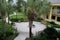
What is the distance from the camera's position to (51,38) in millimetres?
19219

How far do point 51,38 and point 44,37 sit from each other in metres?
0.84

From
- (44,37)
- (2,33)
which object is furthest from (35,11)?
(2,33)

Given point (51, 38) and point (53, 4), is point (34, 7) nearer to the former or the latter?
point (51, 38)

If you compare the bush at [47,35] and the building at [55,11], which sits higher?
the building at [55,11]

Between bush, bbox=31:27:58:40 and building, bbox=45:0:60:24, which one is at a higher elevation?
building, bbox=45:0:60:24

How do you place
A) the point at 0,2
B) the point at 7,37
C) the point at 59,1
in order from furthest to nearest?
the point at 59,1 → the point at 7,37 → the point at 0,2

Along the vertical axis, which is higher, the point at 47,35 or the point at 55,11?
the point at 55,11

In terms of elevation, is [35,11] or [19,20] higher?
[35,11]

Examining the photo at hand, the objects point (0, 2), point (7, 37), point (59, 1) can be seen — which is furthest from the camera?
point (59, 1)

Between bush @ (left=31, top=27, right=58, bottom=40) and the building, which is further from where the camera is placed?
the building

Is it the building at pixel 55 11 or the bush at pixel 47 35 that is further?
the building at pixel 55 11

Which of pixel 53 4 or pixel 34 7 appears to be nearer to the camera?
pixel 34 7

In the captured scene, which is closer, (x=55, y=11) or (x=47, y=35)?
(x=47, y=35)

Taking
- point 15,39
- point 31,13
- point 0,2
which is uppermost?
point 0,2
